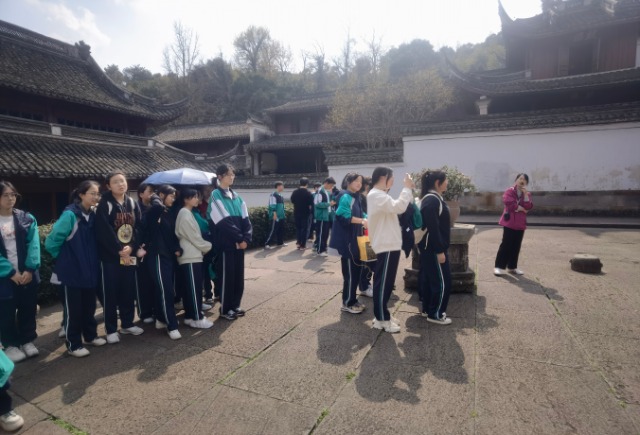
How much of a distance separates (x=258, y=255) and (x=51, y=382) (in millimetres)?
5538

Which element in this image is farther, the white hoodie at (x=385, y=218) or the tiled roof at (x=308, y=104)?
the tiled roof at (x=308, y=104)

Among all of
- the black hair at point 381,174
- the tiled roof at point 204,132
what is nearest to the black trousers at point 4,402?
the black hair at point 381,174

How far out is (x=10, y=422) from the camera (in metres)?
2.39

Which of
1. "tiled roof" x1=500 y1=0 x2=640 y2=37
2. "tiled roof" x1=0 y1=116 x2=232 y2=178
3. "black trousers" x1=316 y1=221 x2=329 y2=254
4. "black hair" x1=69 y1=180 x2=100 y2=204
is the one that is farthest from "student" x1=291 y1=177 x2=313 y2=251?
"tiled roof" x1=500 y1=0 x2=640 y2=37

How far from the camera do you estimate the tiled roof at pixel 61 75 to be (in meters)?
Answer: 12.3

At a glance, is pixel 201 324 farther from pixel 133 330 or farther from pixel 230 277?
pixel 133 330

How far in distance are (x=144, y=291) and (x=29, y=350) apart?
1171 millimetres

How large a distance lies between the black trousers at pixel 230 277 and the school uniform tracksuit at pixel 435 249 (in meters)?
2.21

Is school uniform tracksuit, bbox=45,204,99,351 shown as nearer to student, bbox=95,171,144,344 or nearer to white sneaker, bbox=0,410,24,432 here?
student, bbox=95,171,144,344

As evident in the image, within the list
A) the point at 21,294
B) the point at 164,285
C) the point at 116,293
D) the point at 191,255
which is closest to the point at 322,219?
the point at 191,255

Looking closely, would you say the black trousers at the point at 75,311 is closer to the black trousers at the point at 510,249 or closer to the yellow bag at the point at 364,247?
the yellow bag at the point at 364,247

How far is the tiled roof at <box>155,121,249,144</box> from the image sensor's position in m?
29.0

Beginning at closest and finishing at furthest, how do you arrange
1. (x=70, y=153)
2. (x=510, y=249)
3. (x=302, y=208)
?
(x=510, y=249) → (x=302, y=208) → (x=70, y=153)

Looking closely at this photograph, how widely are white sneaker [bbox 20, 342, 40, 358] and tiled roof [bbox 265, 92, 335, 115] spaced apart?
2643 centimetres
